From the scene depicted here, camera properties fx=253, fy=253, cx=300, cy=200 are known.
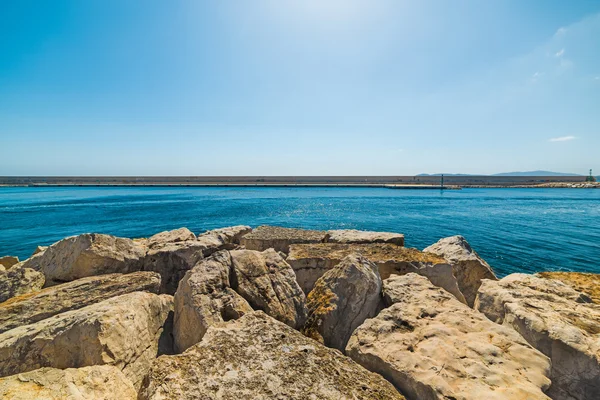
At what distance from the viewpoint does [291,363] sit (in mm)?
2699

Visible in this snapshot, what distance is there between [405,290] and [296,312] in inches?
76.9

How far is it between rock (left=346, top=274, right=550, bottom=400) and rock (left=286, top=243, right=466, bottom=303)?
4.77 ft

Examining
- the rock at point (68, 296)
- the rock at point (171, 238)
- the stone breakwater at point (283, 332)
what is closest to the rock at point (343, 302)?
the stone breakwater at point (283, 332)

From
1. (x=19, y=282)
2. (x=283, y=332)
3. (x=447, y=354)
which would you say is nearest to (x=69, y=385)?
(x=283, y=332)

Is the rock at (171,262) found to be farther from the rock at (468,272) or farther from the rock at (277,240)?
the rock at (468,272)

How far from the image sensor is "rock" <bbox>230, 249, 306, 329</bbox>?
159 inches

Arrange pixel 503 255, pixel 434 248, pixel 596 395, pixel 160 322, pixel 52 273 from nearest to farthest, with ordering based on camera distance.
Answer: pixel 596 395
pixel 160 322
pixel 52 273
pixel 434 248
pixel 503 255

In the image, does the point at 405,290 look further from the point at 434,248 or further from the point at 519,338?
the point at 434,248

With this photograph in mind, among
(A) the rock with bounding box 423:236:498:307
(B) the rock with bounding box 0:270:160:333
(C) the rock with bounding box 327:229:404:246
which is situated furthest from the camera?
(C) the rock with bounding box 327:229:404:246

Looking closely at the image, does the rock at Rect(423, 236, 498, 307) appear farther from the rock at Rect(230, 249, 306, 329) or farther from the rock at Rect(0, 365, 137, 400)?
the rock at Rect(0, 365, 137, 400)

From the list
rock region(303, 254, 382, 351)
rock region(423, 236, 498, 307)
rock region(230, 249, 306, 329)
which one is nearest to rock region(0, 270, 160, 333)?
rock region(230, 249, 306, 329)

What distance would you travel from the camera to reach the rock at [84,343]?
297 centimetres

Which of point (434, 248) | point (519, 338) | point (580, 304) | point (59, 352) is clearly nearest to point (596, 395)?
point (519, 338)

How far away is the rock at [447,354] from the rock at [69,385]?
265 cm
